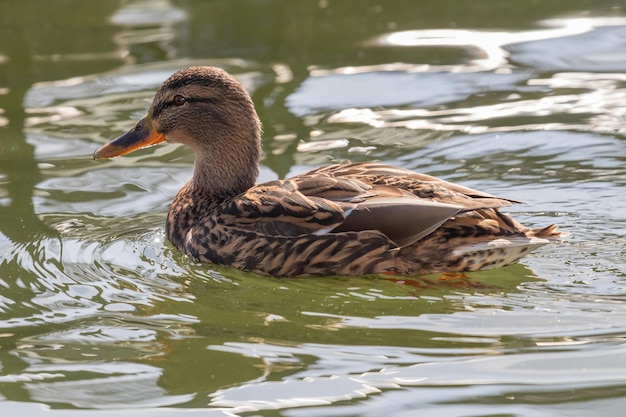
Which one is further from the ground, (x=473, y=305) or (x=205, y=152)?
(x=205, y=152)

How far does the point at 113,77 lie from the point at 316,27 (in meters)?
2.16

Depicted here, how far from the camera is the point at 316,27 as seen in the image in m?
11.8

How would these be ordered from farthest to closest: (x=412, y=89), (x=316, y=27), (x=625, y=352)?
(x=316, y=27), (x=412, y=89), (x=625, y=352)

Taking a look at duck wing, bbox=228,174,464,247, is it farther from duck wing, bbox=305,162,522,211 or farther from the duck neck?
the duck neck

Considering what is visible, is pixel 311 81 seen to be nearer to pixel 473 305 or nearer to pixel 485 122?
pixel 485 122

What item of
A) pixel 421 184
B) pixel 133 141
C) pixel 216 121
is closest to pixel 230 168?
pixel 216 121

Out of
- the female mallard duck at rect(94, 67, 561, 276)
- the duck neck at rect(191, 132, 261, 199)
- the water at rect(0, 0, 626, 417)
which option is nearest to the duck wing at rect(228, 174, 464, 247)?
the female mallard duck at rect(94, 67, 561, 276)

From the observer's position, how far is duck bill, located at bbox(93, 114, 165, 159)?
7.92 metres

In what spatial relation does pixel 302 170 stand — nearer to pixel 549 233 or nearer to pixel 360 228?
pixel 360 228

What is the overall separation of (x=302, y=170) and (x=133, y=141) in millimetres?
1307

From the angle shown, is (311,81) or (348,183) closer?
(348,183)

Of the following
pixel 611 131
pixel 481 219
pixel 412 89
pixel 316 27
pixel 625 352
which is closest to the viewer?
pixel 625 352

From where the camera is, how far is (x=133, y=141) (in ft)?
26.0

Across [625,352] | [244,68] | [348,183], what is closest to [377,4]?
[244,68]
